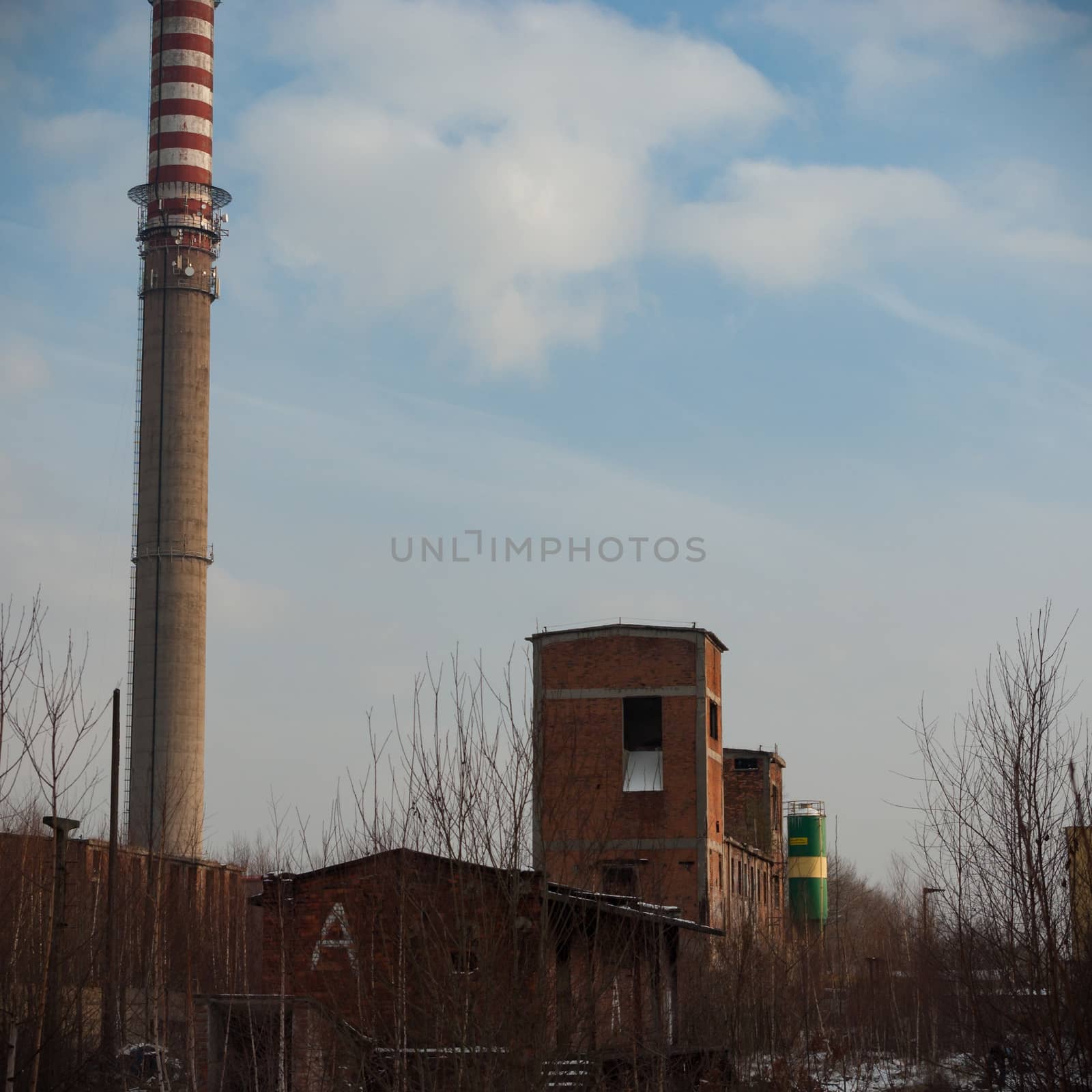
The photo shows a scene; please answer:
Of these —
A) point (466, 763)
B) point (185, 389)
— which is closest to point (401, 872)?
point (466, 763)

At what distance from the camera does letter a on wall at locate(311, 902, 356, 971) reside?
2116 centimetres

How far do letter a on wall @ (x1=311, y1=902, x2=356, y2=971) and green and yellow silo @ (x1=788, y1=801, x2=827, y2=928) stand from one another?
97.9 ft

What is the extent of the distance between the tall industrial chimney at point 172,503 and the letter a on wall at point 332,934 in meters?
30.1

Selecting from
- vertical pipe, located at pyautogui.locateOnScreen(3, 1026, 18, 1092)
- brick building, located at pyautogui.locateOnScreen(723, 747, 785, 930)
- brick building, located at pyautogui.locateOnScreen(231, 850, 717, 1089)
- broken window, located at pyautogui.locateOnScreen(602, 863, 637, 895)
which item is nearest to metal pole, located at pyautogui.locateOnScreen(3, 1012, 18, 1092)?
vertical pipe, located at pyautogui.locateOnScreen(3, 1026, 18, 1092)

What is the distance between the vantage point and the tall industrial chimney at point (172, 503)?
51.6 meters

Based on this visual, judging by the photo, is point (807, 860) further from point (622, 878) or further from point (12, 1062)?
point (12, 1062)

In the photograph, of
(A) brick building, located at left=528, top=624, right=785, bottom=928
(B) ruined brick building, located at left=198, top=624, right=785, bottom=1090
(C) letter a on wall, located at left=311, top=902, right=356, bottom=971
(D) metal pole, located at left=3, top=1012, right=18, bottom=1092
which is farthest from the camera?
(A) brick building, located at left=528, top=624, right=785, bottom=928

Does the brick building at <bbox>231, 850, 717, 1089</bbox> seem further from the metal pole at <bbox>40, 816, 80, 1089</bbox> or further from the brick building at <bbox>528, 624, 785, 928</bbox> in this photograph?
the brick building at <bbox>528, 624, 785, 928</bbox>

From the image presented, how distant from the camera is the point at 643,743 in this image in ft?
121

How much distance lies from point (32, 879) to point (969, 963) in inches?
339

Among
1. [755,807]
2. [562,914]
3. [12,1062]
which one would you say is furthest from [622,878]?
[12,1062]

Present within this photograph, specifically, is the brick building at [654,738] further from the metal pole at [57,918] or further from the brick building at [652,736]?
the metal pole at [57,918]

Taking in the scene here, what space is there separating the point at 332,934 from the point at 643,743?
55.0ft

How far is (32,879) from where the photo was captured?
486 inches
